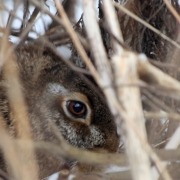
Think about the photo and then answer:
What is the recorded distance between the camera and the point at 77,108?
3037 mm

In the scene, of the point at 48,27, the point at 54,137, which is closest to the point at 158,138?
the point at 54,137

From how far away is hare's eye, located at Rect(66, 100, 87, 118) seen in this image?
9.88 feet

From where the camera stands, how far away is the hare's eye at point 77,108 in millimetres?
3012

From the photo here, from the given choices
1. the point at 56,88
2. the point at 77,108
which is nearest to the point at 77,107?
the point at 77,108

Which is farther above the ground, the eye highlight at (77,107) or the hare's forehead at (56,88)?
the hare's forehead at (56,88)

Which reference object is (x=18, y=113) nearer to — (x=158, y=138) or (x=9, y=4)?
(x=158, y=138)

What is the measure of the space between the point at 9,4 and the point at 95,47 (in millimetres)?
1772

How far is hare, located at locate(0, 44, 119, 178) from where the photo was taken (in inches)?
117

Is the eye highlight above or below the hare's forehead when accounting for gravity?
below

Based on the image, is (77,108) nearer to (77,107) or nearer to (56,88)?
(77,107)

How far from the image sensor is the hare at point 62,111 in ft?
9.78

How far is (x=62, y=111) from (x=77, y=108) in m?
0.07

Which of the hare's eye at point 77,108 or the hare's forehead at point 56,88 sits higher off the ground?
the hare's forehead at point 56,88

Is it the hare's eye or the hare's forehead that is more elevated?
the hare's forehead
